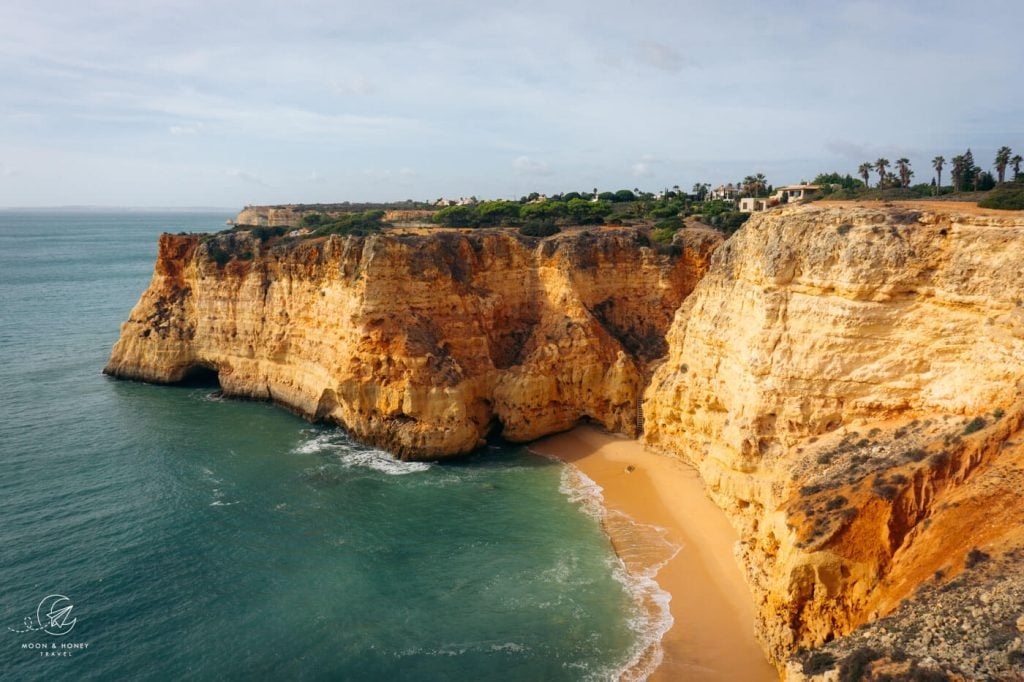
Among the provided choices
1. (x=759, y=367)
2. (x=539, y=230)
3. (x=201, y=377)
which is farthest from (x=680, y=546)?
(x=201, y=377)

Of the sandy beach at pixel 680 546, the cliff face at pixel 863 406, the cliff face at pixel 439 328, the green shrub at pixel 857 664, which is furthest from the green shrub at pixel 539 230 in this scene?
the green shrub at pixel 857 664

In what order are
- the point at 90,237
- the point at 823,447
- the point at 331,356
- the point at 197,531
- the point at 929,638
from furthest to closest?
1. the point at 90,237
2. the point at 331,356
3. the point at 197,531
4. the point at 823,447
5. the point at 929,638

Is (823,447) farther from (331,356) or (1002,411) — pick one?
(331,356)

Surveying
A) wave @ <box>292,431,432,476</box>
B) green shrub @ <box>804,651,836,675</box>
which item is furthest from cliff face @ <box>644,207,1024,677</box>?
wave @ <box>292,431,432,476</box>

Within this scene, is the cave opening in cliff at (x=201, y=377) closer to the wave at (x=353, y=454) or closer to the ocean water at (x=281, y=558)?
the ocean water at (x=281, y=558)

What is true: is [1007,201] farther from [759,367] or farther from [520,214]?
[520,214]

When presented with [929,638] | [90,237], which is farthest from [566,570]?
[90,237]

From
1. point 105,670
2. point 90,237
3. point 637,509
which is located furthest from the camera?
point 90,237
